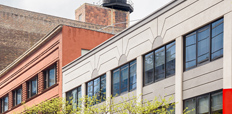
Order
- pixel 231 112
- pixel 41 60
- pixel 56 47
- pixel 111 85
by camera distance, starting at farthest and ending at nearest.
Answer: pixel 41 60 → pixel 56 47 → pixel 111 85 → pixel 231 112

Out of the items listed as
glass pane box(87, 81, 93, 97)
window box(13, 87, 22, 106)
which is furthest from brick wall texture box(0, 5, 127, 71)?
glass pane box(87, 81, 93, 97)

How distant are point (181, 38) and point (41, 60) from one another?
18.7 m

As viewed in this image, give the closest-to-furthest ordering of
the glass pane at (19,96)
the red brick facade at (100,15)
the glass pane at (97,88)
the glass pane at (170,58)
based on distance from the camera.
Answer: the glass pane at (170,58)
the glass pane at (97,88)
the glass pane at (19,96)
the red brick facade at (100,15)

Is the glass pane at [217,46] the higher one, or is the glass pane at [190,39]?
the glass pane at [190,39]

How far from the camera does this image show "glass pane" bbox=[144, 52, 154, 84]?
23534 millimetres

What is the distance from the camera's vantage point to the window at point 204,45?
19.2m

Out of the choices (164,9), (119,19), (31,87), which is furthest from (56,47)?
(119,19)

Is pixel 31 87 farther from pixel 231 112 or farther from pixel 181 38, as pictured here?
pixel 231 112

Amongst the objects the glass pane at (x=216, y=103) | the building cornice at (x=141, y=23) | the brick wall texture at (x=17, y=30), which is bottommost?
the glass pane at (x=216, y=103)

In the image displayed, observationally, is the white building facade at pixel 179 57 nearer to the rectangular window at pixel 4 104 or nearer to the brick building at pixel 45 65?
the brick building at pixel 45 65

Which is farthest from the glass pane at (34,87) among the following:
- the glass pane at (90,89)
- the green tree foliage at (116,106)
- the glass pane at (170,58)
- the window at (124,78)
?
the glass pane at (170,58)

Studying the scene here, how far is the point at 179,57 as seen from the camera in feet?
69.6

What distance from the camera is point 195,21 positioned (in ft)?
66.8

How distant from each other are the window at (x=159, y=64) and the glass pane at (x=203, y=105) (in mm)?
2469
